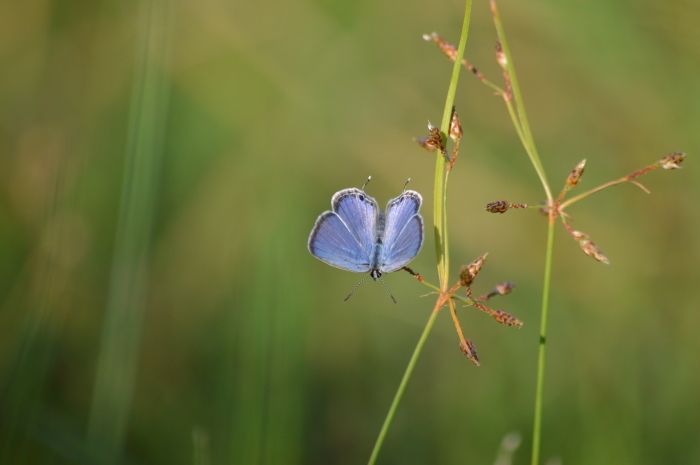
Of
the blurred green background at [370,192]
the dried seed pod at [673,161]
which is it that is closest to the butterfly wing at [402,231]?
the dried seed pod at [673,161]

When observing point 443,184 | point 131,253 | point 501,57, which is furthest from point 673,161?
point 131,253

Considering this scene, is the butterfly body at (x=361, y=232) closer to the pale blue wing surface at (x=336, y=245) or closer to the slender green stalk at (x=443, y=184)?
the pale blue wing surface at (x=336, y=245)

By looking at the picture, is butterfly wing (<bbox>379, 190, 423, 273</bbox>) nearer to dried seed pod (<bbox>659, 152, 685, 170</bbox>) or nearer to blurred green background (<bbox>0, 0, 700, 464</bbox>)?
dried seed pod (<bbox>659, 152, 685, 170</bbox>)

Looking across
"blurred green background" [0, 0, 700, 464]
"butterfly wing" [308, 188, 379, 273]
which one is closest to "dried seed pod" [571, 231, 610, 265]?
"butterfly wing" [308, 188, 379, 273]

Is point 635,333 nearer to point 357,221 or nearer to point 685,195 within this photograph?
point 685,195

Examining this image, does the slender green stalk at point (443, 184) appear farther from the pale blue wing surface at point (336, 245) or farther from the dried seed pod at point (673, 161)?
the dried seed pod at point (673, 161)

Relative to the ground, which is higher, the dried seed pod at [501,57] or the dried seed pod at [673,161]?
the dried seed pod at [501,57]

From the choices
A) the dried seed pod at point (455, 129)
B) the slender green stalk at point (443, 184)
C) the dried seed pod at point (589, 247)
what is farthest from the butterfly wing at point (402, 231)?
the dried seed pod at point (589, 247)

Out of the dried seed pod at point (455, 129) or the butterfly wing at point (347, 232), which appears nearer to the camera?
the dried seed pod at point (455, 129)

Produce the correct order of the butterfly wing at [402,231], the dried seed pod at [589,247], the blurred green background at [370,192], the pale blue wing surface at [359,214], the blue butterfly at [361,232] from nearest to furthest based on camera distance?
the dried seed pod at [589,247] < the butterfly wing at [402,231] < the blue butterfly at [361,232] < the pale blue wing surface at [359,214] < the blurred green background at [370,192]

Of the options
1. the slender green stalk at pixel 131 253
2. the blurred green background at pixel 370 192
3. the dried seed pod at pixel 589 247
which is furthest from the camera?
the blurred green background at pixel 370 192

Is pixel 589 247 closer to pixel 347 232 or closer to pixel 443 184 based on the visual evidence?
pixel 443 184
